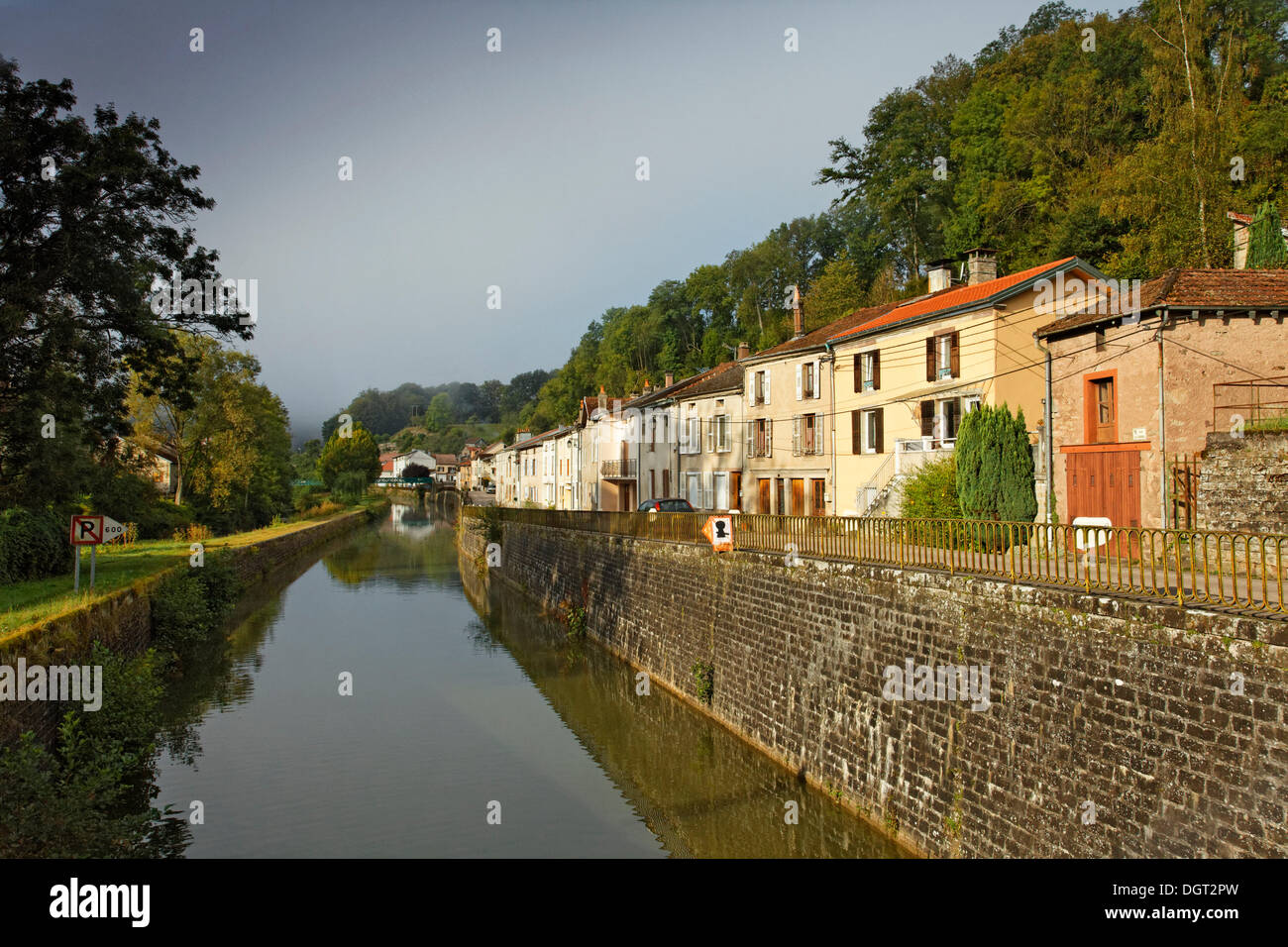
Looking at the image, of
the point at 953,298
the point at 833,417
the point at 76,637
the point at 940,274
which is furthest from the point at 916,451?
the point at 76,637

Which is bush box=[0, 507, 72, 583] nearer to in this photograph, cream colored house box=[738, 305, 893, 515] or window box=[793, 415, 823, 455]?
cream colored house box=[738, 305, 893, 515]

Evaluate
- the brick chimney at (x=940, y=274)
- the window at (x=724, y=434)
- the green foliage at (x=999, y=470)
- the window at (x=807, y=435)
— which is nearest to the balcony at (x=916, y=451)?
the window at (x=807, y=435)

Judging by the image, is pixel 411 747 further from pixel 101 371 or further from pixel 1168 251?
pixel 1168 251

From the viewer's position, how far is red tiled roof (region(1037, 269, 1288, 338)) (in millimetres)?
16734

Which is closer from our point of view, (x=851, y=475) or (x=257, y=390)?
(x=851, y=475)

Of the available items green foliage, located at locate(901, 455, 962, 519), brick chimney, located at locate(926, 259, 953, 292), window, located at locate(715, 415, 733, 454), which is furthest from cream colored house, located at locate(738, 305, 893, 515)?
green foliage, located at locate(901, 455, 962, 519)

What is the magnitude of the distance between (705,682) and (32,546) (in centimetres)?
1611

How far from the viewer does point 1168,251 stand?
94.0ft

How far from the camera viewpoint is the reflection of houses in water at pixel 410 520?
80.1 m

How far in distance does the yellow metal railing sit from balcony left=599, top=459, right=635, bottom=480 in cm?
2549

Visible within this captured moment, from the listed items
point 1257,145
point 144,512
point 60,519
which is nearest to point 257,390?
point 144,512

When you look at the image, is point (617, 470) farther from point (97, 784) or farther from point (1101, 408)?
point (97, 784)

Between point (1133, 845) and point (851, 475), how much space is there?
75.5 feet

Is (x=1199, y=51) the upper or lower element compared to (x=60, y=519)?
upper
